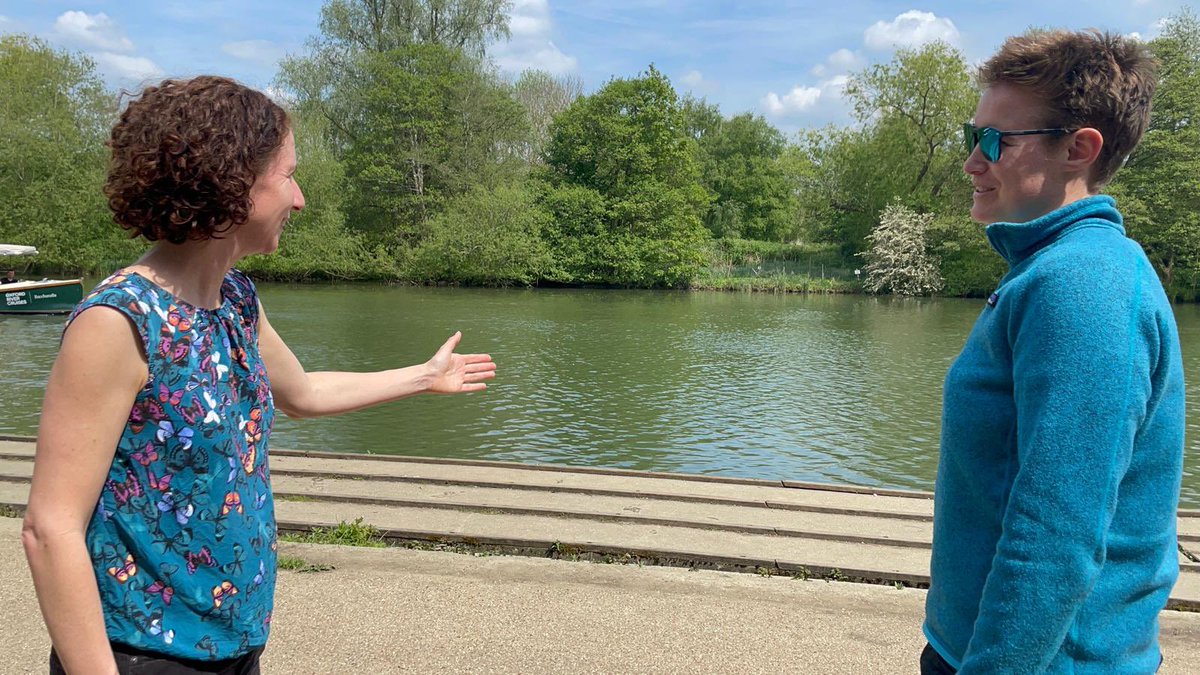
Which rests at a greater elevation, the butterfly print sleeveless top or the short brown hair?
the short brown hair

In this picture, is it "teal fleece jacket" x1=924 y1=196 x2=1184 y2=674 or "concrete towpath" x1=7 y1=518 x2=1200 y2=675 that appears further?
"concrete towpath" x1=7 y1=518 x2=1200 y2=675

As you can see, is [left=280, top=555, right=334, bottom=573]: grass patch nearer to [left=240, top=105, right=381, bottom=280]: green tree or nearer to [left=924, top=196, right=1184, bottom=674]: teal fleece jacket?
[left=924, top=196, right=1184, bottom=674]: teal fleece jacket

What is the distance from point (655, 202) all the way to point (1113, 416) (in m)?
40.8

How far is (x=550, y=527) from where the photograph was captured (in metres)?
4.65

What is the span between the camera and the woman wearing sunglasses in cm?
128

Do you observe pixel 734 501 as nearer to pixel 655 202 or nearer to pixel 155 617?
pixel 155 617

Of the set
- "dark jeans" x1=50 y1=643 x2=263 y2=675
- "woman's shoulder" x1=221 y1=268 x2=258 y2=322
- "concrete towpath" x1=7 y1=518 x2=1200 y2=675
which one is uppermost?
"woman's shoulder" x1=221 y1=268 x2=258 y2=322

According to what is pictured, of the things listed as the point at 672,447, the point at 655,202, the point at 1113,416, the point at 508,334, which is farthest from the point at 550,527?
the point at 655,202

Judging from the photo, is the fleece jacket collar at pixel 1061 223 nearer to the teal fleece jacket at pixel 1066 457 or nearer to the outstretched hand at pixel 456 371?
the teal fleece jacket at pixel 1066 457

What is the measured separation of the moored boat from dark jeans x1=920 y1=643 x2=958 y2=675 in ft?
81.7

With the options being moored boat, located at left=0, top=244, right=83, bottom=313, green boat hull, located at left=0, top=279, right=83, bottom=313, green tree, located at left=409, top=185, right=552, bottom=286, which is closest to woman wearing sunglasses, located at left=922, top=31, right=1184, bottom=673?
green boat hull, located at left=0, top=279, right=83, bottom=313

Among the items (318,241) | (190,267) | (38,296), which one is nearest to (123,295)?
(190,267)

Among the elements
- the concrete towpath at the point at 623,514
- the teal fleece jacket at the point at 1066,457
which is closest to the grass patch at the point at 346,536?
the concrete towpath at the point at 623,514

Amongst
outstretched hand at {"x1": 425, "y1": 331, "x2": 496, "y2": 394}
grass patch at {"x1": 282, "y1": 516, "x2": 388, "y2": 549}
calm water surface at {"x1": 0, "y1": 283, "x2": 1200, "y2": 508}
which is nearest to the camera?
outstretched hand at {"x1": 425, "y1": 331, "x2": 496, "y2": 394}
